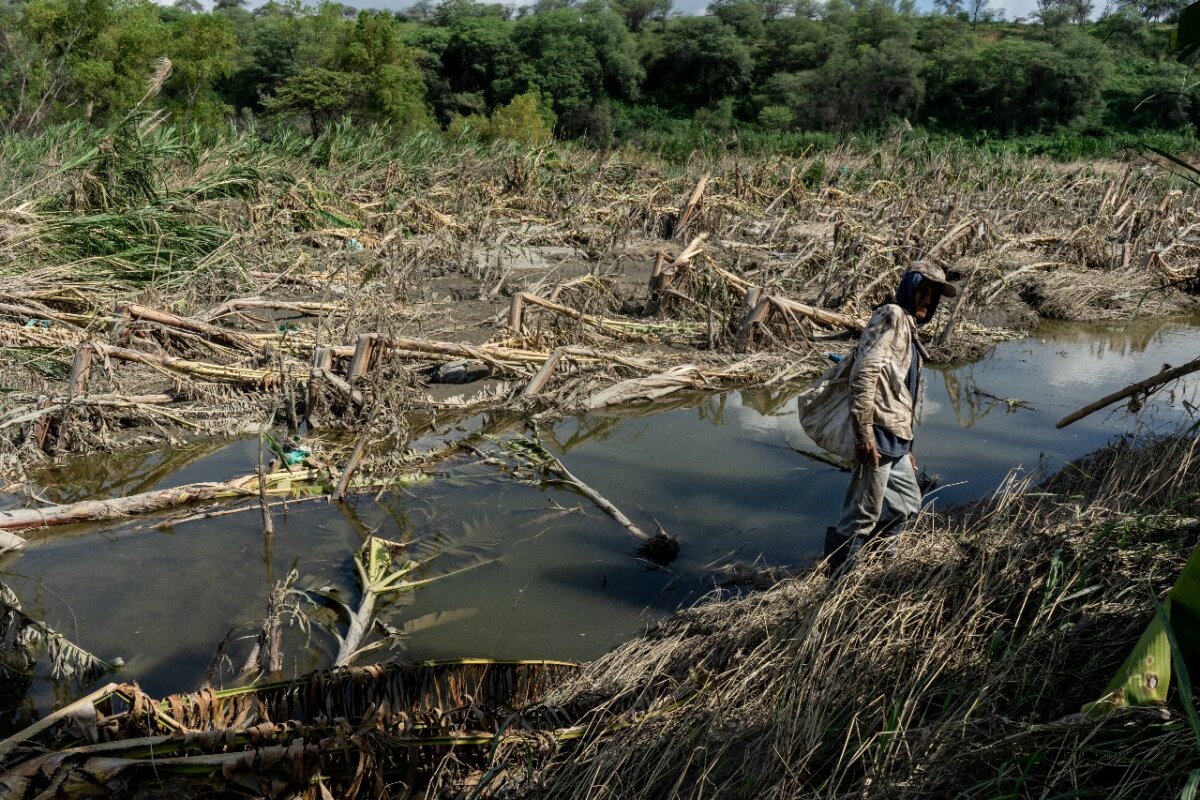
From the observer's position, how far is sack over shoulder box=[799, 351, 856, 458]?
15.2ft

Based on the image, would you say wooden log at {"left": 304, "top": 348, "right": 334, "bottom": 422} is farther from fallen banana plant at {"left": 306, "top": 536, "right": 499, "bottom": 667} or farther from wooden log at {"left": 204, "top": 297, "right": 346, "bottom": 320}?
fallen banana plant at {"left": 306, "top": 536, "right": 499, "bottom": 667}

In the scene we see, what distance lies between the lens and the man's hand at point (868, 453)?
449cm

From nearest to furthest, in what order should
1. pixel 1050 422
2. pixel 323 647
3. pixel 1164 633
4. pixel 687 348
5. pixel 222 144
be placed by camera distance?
pixel 1164 633, pixel 323 647, pixel 1050 422, pixel 687 348, pixel 222 144

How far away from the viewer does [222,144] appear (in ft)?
46.6

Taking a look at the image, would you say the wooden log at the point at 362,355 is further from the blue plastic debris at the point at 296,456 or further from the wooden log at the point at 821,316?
the wooden log at the point at 821,316

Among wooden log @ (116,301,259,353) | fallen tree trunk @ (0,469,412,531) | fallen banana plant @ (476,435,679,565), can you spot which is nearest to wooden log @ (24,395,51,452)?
fallen tree trunk @ (0,469,412,531)

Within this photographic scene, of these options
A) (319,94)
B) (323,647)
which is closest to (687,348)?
(323,647)

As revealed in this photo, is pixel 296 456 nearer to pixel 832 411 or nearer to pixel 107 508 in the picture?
pixel 107 508

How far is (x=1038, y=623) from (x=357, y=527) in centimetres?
401

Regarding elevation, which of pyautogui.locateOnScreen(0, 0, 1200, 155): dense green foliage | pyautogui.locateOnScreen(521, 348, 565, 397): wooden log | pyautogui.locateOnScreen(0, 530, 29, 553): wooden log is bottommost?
pyautogui.locateOnScreen(0, 530, 29, 553): wooden log

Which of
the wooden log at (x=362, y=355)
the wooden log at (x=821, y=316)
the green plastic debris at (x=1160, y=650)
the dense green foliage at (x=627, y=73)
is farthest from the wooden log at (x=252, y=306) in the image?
the dense green foliage at (x=627, y=73)

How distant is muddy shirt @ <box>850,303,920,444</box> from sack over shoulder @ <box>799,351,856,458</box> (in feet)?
0.34

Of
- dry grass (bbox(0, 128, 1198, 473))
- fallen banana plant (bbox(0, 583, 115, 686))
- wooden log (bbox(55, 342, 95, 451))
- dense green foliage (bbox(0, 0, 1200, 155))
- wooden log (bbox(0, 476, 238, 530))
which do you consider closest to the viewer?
fallen banana plant (bbox(0, 583, 115, 686))

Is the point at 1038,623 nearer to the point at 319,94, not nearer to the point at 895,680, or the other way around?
the point at 895,680
